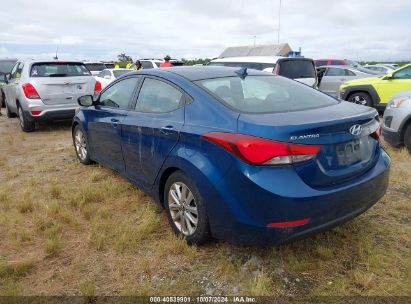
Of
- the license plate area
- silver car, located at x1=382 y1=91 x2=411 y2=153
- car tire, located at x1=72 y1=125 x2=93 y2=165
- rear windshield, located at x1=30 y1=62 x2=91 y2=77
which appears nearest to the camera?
the license plate area

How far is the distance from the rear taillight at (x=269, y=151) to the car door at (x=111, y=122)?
1.87 metres

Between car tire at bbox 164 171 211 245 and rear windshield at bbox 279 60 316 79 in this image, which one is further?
rear windshield at bbox 279 60 316 79

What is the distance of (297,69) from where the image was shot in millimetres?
9125

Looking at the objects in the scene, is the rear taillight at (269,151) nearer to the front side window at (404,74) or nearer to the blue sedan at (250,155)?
the blue sedan at (250,155)

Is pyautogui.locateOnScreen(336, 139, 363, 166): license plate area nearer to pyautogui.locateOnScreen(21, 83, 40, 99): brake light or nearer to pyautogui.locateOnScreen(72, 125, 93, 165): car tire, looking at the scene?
pyautogui.locateOnScreen(72, 125, 93, 165): car tire

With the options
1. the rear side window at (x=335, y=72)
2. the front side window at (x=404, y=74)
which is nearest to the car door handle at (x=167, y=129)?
the front side window at (x=404, y=74)

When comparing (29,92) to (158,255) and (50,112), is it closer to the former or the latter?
(50,112)

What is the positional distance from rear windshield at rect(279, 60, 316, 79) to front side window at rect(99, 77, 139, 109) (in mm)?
5213

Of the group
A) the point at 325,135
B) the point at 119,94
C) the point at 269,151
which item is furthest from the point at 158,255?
the point at 119,94

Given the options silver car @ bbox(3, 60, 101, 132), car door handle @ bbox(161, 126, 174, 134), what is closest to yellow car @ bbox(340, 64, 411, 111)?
silver car @ bbox(3, 60, 101, 132)

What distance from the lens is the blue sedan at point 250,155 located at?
2484mm

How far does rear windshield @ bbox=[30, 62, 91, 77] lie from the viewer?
26.6ft

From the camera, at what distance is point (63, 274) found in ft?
9.44

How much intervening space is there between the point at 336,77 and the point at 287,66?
4.95 m
